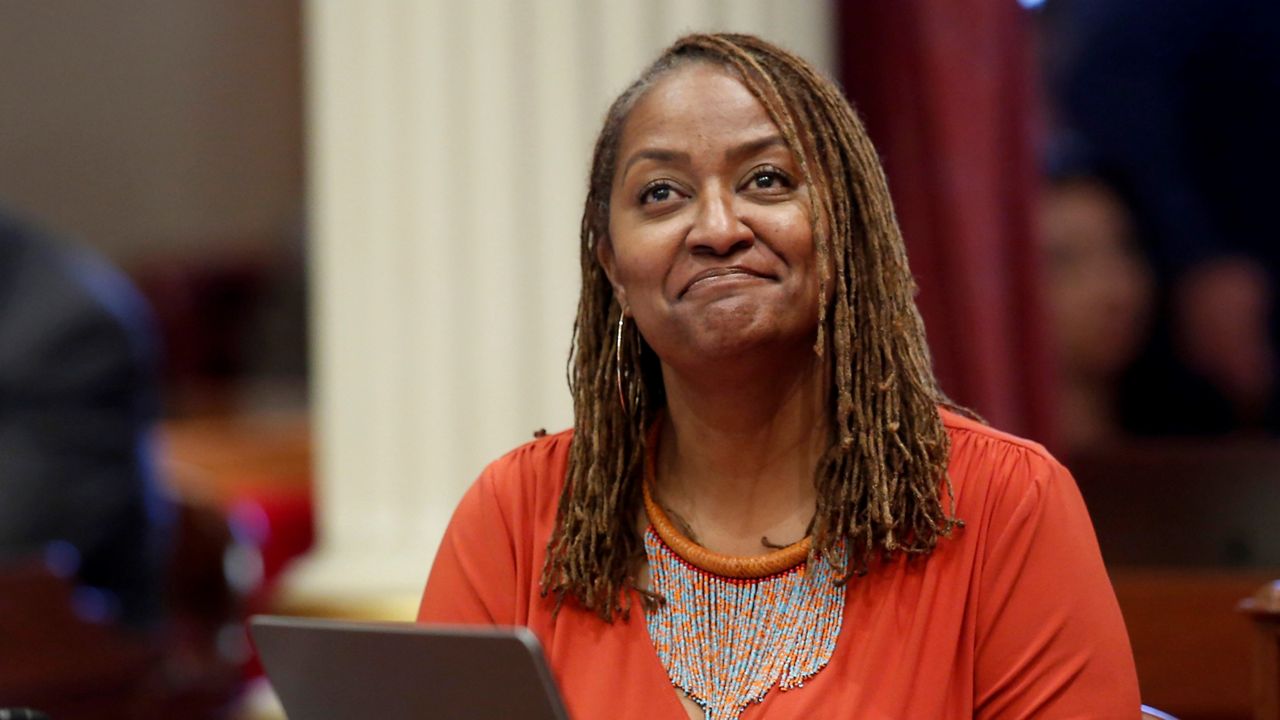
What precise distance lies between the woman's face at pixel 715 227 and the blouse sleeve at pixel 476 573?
29cm

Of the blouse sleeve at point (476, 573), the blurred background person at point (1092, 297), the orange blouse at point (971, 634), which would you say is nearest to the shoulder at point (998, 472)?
the orange blouse at point (971, 634)

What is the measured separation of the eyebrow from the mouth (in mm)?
113

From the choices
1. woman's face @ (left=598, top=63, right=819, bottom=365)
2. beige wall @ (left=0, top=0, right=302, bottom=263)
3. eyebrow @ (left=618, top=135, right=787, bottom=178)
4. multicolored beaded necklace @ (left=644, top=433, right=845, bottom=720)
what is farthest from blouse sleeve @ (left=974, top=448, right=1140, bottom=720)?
beige wall @ (left=0, top=0, right=302, bottom=263)

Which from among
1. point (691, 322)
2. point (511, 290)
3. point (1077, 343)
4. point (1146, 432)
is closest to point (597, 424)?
point (691, 322)

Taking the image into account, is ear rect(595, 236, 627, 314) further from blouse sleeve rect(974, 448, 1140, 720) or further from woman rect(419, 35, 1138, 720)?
blouse sleeve rect(974, 448, 1140, 720)

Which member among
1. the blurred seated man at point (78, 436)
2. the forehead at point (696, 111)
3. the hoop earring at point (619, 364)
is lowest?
the blurred seated man at point (78, 436)

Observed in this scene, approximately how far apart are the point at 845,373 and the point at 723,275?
0.16 meters

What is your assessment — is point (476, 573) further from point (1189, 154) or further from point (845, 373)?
point (1189, 154)

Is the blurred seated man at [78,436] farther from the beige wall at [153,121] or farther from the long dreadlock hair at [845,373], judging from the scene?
the beige wall at [153,121]

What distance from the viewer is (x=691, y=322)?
1583 millimetres

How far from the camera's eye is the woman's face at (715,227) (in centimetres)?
157

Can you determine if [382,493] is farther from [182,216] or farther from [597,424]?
[182,216]

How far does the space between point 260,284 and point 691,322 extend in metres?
7.67

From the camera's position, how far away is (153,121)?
30.1 ft
